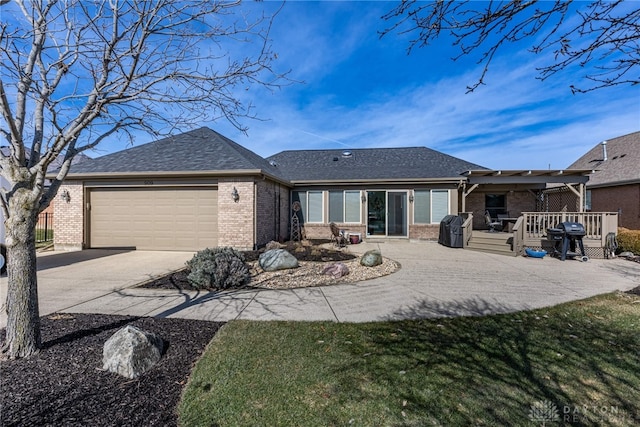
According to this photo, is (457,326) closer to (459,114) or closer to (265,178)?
(265,178)

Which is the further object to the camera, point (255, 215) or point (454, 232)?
point (454, 232)

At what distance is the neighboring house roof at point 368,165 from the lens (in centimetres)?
1317

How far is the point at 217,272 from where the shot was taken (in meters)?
5.42

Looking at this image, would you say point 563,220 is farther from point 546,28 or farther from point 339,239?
point 546,28

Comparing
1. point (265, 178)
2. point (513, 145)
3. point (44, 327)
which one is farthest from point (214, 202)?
point (513, 145)

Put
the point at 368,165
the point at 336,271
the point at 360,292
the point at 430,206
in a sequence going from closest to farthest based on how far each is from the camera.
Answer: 1. the point at 360,292
2. the point at 336,271
3. the point at 430,206
4. the point at 368,165

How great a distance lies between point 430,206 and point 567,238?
16.2ft

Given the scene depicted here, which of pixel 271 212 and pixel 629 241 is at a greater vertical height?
pixel 271 212

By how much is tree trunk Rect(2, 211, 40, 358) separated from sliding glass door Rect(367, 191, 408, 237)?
38.5 feet

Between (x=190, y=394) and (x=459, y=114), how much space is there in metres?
12.1

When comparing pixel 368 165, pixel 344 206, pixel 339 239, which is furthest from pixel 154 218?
pixel 368 165

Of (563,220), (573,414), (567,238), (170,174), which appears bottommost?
(573,414)

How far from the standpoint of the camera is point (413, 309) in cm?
441

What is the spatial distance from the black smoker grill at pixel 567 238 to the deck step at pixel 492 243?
49.0 inches
